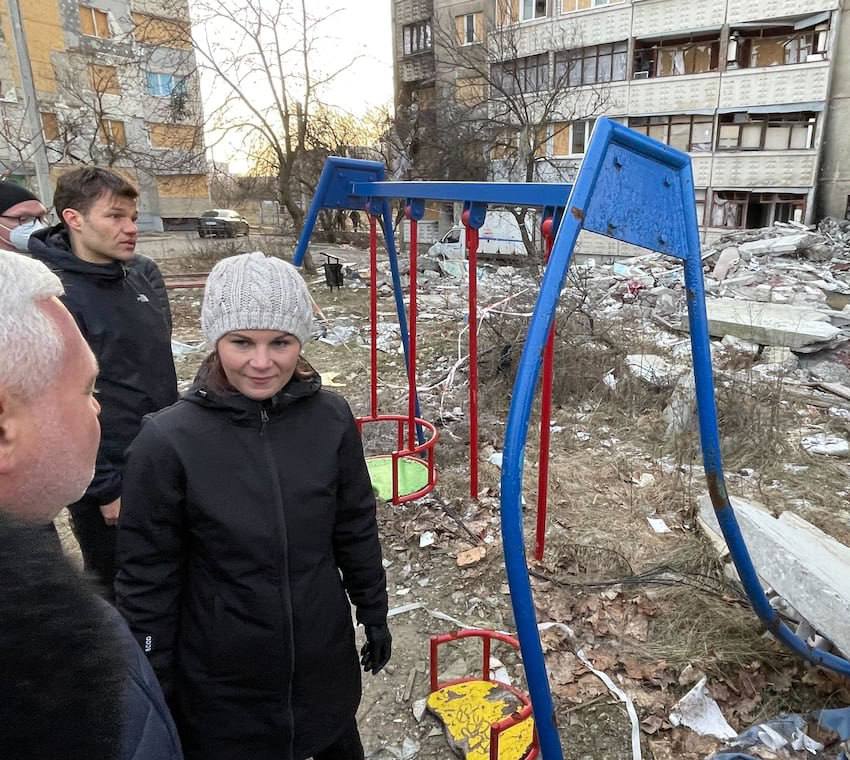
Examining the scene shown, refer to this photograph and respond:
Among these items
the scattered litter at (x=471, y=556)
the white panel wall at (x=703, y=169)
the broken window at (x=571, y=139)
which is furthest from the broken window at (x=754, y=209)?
the scattered litter at (x=471, y=556)

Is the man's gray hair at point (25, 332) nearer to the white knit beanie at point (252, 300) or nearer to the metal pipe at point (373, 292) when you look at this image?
the white knit beanie at point (252, 300)

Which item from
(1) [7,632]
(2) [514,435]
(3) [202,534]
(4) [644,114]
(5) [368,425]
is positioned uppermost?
(4) [644,114]

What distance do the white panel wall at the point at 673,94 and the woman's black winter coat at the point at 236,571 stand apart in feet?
75.7

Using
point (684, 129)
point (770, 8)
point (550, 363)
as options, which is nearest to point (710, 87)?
point (684, 129)

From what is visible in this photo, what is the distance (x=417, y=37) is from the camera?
2694cm

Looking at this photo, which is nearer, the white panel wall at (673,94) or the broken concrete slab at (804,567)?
the broken concrete slab at (804,567)

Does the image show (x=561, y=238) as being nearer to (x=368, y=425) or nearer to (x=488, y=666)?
(x=488, y=666)

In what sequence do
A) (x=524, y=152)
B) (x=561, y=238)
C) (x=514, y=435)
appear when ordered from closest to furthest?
1. (x=514, y=435)
2. (x=561, y=238)
3. (x=524, y=152)

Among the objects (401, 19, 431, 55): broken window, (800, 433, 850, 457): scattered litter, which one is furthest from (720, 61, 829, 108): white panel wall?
(800, 433, 850, 457): scattered litter

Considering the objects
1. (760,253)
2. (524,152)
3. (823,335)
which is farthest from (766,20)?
(823,335)

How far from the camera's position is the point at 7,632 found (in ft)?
1.35

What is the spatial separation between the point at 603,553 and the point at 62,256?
2806 mm

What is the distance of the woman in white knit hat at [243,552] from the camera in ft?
4.45

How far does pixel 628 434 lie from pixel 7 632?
16.1ft
